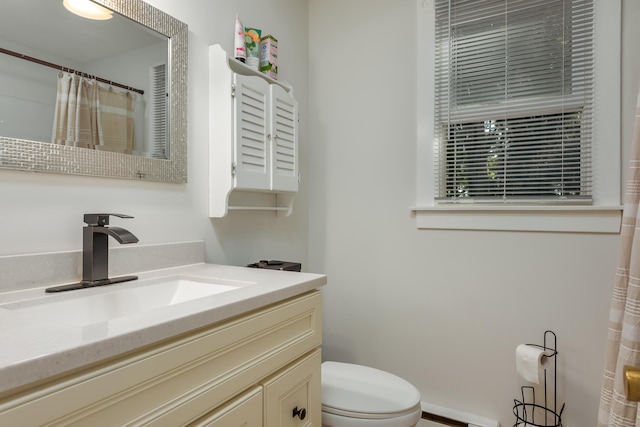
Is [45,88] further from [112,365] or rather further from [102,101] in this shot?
[112,365]

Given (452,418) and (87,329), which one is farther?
(452,418)

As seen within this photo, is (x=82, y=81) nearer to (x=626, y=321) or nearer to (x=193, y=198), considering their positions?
(x=193, y=198)

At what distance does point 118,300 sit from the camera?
100cm

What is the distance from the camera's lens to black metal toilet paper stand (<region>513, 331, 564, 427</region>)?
158 cm

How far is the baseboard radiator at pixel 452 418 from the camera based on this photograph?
1.70 m

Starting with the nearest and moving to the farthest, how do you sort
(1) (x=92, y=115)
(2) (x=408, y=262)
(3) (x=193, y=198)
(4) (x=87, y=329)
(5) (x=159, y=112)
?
(4) (x=87, y=329) → (1) (x=92, y=115) → (5) (x=159, y=112) → (3) (x=193, y=198) → (2) (x=408, y=262)

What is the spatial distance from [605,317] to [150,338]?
5.76 ft

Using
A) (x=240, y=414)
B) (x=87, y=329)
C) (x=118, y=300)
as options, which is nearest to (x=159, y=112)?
(x=118, y=300)

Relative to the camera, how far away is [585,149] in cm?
156

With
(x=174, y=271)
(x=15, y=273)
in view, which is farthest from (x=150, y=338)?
(x=174, y=271)

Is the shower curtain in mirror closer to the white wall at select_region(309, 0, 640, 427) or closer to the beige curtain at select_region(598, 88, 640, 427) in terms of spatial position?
the white wall at select_region(309, 0, 640, 427)

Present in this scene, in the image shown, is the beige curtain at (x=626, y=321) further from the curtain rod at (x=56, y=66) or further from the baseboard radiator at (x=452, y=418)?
the curtain rod at (x=56, y=66)

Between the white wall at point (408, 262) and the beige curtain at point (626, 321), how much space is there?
2.89 feet

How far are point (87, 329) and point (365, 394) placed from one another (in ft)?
3.60
